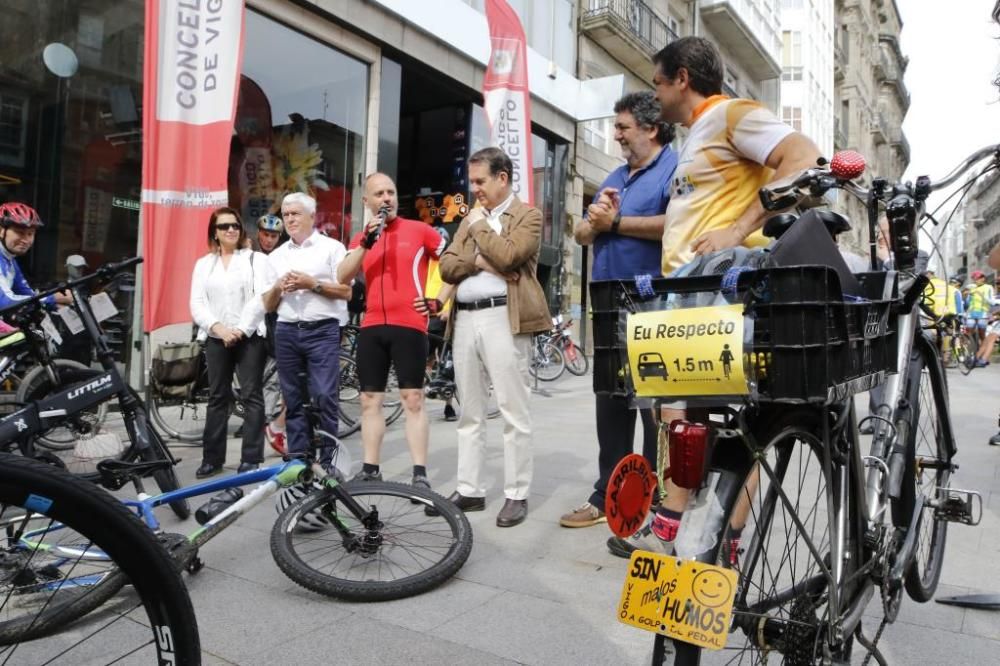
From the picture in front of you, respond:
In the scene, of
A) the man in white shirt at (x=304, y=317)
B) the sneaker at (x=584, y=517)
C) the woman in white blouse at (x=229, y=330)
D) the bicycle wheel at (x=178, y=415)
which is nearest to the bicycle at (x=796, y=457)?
the sneaker at (x=584, y=517)

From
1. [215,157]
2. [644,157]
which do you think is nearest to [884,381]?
[644,157]

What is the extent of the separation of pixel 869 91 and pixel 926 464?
5845 cm

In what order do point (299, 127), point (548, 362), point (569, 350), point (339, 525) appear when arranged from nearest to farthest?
point (339, 525)
point (299, 127)
point (548, 362)
point (569, 350)

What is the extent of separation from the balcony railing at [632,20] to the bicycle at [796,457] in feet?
50.7

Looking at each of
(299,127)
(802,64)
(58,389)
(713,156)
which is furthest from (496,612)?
(802,64)

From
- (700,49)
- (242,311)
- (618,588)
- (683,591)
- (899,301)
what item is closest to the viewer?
(683,591)

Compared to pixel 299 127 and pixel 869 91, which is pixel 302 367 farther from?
pixel 869 91

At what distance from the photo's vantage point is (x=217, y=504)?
111 inches

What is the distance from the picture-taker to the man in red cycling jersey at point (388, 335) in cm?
436

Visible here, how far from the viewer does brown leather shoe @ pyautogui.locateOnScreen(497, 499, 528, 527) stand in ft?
12.9

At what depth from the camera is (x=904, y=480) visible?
2.28 m

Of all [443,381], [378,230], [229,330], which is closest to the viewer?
[378,230]

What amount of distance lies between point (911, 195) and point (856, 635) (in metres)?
1.27

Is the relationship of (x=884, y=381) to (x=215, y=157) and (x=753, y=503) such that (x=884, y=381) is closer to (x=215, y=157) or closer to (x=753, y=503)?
(x=753, y=503)
